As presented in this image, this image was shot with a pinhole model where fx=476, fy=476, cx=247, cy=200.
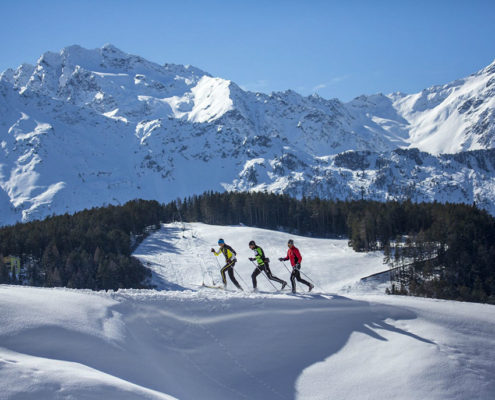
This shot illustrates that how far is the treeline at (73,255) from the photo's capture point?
58281 mm

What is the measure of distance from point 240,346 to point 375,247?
5801 centimetres

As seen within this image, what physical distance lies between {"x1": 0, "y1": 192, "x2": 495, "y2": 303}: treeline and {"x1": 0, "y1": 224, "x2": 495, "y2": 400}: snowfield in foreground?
99.4 feet

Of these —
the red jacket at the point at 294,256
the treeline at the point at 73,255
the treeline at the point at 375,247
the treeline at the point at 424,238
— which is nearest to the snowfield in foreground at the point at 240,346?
the red jacket at the point at 294,256

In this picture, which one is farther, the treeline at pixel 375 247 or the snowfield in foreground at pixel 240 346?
the treeline at pixel 375 247

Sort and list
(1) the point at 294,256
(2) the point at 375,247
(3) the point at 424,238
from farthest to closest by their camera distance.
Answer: (2) the point at 375,247 < (3) the point at 424,238 < (1) the point at 294,256

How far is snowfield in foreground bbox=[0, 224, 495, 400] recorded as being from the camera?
11.6 metres

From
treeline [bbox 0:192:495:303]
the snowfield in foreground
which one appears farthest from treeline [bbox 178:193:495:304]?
the snowfield in foreground

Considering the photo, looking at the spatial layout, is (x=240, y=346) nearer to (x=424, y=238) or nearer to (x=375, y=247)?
(x=424, y=238)

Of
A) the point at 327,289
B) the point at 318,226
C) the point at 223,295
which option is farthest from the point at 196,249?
the point at 223,295

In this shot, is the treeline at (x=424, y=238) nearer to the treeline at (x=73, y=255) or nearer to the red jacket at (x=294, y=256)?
the red jacket at (x=294, y=256)

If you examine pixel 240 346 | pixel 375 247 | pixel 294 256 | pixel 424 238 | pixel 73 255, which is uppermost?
pixel 73 255

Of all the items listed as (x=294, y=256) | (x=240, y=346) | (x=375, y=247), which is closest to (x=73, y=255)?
(x=375, y=247)

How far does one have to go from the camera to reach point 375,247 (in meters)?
69.6

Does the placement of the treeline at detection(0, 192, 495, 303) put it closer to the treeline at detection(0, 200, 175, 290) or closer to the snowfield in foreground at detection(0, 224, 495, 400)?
the treeline at detection(0, 200, 175, 290)
